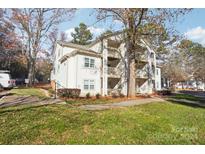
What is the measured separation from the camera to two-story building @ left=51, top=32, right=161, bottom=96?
63.9 feet

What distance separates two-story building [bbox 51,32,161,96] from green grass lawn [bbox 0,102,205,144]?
1117cm

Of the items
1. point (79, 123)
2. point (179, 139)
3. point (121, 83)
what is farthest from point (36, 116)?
point (121, 83)

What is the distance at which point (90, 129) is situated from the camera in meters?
6.54

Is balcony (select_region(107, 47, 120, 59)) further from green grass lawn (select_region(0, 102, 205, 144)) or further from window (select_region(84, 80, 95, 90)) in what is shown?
green grass lawn (select_region(0, 102, 205, 144))

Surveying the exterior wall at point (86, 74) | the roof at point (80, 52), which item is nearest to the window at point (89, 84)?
the exterior wall at point (86, 74)

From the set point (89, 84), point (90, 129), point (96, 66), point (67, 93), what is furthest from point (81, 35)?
point (90, 129)

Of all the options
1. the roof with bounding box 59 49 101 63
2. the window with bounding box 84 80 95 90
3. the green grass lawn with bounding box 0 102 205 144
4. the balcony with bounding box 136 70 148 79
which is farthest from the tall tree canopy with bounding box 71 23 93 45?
the green grass lawn with bounding box 0 102 205 144

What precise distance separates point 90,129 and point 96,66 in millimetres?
14574

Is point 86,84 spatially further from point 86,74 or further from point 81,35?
point 81,35

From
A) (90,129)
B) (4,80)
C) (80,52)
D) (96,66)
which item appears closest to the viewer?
(90,129)

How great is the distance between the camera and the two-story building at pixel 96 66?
63.9ft

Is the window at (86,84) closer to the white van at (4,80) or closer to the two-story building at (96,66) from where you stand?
the two-story building at (96,66)

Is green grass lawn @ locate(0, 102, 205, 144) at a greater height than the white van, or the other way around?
the white van

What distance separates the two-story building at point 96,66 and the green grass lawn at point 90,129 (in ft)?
36.6
